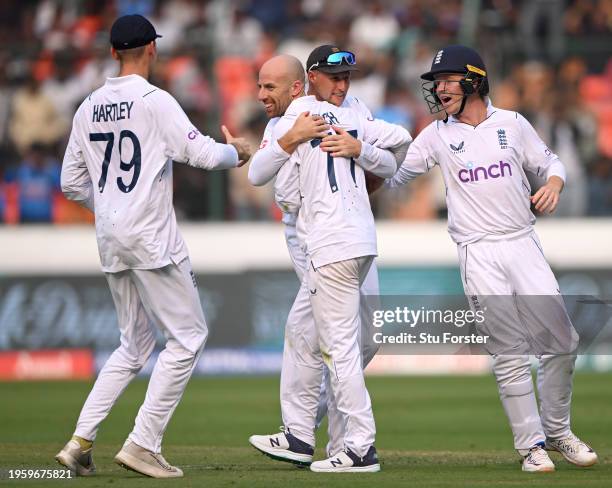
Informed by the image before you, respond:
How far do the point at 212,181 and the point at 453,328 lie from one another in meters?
9.43

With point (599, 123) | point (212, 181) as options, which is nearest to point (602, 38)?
point (599, 123)

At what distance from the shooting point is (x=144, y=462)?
303 inches

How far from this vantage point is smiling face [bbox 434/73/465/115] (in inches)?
323

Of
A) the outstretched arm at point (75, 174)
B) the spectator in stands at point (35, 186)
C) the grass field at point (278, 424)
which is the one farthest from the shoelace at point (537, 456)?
the spectator in stands at point (35, 186)

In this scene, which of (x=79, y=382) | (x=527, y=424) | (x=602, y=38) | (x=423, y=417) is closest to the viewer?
(x=527, y=424)

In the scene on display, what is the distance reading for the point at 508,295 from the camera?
8188 millimetres

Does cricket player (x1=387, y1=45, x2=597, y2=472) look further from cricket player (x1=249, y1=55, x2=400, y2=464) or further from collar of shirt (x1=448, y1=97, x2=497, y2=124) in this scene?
cricket player (x1=249, y1=55, x2=400, y2=464)

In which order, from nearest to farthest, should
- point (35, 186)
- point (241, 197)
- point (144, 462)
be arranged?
point (144, 462)
point (35, 186)
point (241, 197)

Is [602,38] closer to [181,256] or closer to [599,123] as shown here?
[599,123]

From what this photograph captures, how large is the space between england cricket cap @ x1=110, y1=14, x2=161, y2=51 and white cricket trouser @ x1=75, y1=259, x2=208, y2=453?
1.38 m

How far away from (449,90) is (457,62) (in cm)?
19

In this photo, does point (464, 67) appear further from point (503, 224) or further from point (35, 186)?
point (35, 186)

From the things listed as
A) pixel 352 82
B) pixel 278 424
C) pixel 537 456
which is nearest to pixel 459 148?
pixel 537 456

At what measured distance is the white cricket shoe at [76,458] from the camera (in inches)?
304
